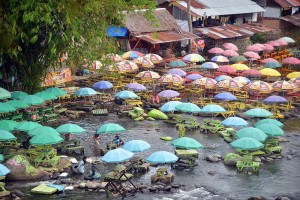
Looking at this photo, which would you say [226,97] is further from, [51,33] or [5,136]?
[5,136]

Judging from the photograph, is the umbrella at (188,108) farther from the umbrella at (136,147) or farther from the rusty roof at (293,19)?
the rusty roof at (293,19)

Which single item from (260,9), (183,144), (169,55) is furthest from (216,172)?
(260,9)

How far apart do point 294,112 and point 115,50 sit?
1259 centimetres

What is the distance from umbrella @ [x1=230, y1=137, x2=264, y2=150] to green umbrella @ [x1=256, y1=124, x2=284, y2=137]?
2.11m

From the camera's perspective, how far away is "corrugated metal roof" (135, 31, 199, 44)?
1966 inches

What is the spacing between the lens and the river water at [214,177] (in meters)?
25.6

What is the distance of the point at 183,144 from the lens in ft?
95.9

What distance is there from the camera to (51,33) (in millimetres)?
32469

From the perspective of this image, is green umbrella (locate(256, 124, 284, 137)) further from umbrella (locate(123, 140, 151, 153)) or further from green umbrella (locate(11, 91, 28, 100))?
green umbrella (locate(11, 91, 28, 100))

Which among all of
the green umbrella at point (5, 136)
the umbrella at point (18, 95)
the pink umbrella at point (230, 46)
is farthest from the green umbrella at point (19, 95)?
the pink umbrella at point (230, 46)

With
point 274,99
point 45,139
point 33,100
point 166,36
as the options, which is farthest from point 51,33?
point 166,36

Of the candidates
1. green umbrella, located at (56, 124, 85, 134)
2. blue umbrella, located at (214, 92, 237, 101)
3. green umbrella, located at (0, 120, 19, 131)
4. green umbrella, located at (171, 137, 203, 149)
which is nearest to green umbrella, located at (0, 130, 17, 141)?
green umbrella, located at (0, 120, 19, 131)

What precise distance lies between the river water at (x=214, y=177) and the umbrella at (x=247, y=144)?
1.01m

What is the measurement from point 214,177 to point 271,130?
18.3 ft
